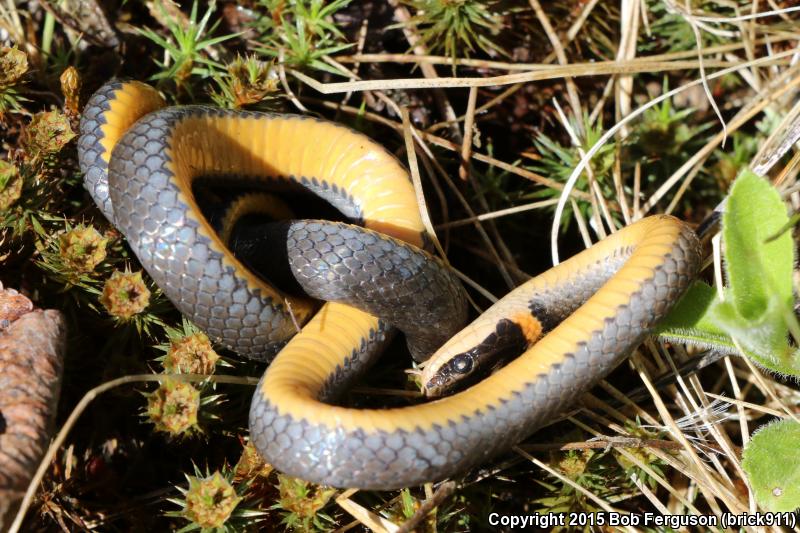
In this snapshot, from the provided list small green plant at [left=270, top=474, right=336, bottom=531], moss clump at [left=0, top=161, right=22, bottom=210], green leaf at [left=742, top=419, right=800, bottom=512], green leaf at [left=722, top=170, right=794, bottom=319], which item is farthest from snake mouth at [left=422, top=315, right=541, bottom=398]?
moss clump at [left=0, top=161, right=22, bottom=210]

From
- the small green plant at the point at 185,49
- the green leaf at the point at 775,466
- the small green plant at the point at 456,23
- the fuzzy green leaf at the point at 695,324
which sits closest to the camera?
the green leaf at the point at 775,466

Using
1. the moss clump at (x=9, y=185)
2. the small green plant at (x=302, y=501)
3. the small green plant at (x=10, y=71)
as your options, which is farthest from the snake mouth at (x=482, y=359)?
the small green plant at (x=10, y=71)

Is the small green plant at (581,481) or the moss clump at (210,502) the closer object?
the moss clump at (210,502)

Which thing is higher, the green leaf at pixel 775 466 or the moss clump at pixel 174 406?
the green leaf at pixel 775 466

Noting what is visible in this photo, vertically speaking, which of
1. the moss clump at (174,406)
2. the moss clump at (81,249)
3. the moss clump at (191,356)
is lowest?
the moss clump at (174,406)

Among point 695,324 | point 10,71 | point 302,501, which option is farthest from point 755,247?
point 10,71

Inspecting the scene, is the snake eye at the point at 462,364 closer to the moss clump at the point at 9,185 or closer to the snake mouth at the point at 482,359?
the snake mouth at the point at 482,359

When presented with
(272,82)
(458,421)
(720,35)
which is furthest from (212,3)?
(720,35)

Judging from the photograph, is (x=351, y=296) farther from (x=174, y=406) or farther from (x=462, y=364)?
(x=174, y=406)
